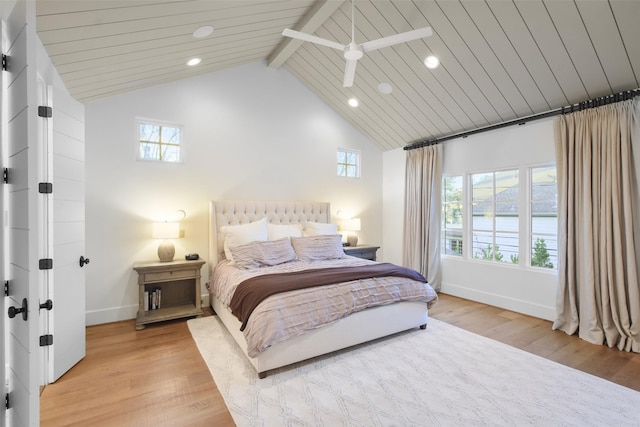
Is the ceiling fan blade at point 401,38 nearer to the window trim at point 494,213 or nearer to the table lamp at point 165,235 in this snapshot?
the window trim at point 494,213

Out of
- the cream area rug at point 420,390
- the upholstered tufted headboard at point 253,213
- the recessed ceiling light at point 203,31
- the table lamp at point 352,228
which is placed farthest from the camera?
the table lamp at point 352,228

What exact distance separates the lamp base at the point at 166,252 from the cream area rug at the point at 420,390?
1.29m

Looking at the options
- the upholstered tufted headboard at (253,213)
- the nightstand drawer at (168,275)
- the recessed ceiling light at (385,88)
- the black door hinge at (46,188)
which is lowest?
the nightstand drawer at (168,275)

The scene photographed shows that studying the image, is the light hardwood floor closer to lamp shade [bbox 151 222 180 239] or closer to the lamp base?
the lamp base

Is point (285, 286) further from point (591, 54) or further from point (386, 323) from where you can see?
point (591, 54)

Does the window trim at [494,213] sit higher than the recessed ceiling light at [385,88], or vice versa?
the recessed ceiling light at [385,88]

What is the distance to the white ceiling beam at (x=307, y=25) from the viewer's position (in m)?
3.37

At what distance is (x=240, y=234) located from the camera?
3.89 m

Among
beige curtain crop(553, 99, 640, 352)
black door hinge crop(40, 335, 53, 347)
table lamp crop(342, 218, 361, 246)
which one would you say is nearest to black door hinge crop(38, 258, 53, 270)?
black door hinge crop(40, 335, 53, 347)

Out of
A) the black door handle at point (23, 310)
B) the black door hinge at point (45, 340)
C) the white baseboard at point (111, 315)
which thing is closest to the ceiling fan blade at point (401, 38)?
the black door handle at point (23, 310)

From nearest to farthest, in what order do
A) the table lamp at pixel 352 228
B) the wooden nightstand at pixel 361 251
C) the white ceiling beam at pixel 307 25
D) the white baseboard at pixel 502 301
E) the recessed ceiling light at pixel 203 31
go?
the recessed ceiling light at pixel 203 31, the white ceiling beam at pixel 307 25, the white baseboard at pixel 502 301, the wooden nightstand at pixel 361 251, the table lamp at pixel 352 228

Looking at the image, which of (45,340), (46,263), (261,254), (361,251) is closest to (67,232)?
(46,263)

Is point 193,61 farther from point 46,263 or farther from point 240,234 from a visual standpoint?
point 46,263

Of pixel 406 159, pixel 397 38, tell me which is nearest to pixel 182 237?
pixel 397 38
